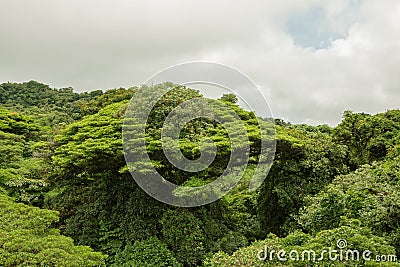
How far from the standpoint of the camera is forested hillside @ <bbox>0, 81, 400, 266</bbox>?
620cm

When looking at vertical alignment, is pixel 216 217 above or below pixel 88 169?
below

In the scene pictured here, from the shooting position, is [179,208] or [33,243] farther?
[179,208]

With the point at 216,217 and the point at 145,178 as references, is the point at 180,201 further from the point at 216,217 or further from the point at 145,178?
the point at 216,217

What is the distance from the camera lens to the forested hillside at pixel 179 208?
6.20m

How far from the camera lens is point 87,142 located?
9.02 meters

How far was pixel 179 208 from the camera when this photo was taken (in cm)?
916

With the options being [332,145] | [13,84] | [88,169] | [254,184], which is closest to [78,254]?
[88,169]

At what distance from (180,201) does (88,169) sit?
297 cm

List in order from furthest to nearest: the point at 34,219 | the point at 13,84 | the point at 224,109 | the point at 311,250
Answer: the point at 13,84
the point at 224,109
the point at 34,219
the point at 311,250

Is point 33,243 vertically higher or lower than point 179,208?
lower

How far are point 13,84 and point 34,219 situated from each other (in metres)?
35.1

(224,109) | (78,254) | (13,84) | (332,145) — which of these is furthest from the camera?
(13,84)

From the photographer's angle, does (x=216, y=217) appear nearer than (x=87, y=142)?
No

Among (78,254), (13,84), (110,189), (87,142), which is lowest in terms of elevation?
(78,254)
